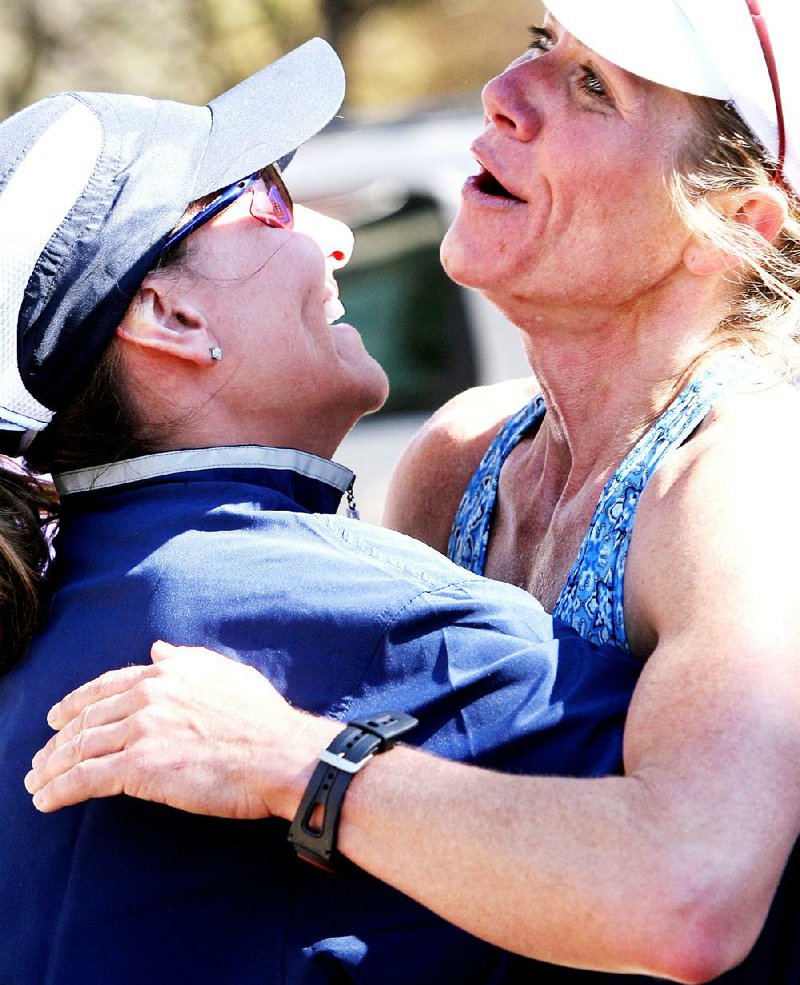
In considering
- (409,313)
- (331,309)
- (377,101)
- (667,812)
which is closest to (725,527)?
(667,812)

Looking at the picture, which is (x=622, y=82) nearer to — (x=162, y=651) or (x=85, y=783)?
(x=162, y=651)

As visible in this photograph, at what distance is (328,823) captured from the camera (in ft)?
5.99

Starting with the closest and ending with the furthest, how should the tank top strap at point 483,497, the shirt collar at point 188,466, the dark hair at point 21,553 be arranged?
1. the dark hair at point 21,553
2. the shirt collar at point 188,466
3. the tank top strap at point 483,497

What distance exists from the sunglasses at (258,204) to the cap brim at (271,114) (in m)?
0.03

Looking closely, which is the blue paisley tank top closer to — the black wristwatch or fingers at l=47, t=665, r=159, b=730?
the black wristwatch

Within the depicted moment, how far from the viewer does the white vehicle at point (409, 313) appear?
5367 millimetres

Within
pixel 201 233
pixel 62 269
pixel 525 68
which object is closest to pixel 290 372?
pixel 201 233

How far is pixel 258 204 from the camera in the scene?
2523mm

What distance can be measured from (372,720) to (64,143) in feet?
3.48

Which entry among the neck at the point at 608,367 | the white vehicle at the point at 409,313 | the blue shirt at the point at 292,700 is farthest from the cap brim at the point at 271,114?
the white vehicle at the point at 409,313

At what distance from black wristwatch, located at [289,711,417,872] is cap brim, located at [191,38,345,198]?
1036 mm

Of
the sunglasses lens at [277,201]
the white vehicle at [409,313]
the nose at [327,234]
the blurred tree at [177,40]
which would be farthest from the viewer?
the blurred tree at [177,40]

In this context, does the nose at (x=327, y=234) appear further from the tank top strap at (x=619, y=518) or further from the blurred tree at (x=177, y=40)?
the blurred tree at (x=177, y=40)

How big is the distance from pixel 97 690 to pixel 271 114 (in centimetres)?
113
